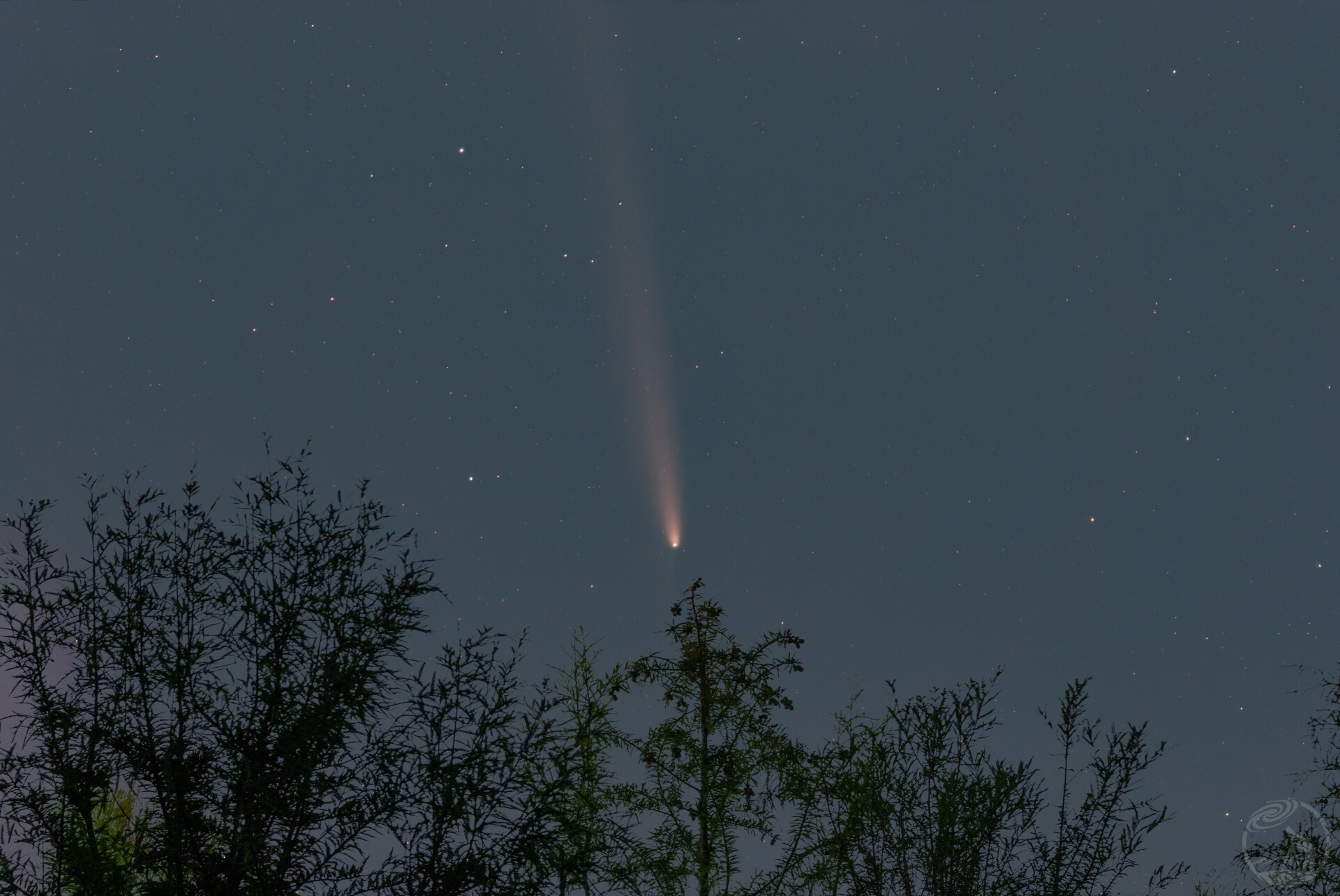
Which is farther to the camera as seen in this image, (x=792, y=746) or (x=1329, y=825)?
A: (x=792, y=746)

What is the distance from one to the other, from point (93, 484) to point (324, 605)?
2.90 m

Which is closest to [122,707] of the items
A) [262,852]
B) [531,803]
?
[262,852]

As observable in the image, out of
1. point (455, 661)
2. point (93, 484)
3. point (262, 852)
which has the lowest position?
point (262, 852)

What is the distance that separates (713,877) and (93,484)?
39.0ft

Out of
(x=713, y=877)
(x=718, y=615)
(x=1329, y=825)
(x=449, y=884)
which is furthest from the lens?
(x=718, y=615)

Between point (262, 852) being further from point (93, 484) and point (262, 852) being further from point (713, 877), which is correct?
point (713, 877)

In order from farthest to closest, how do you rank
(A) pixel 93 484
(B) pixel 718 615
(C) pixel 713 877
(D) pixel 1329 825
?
1. (B) pixel 718 615
2. (C) pixel 713 877
3. (D) pixel 1329 825
4. (A) pixel 93 484

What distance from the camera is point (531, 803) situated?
28.5ft

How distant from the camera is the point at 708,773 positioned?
56.9 ft

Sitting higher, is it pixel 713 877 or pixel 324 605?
pixel 324 605

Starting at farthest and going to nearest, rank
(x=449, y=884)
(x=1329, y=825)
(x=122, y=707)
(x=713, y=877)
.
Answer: (x=713, y=877), (x=1329, y=825), (x=122, y=707), (x=449, y=884)

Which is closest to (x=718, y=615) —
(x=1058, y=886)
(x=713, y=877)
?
(x=713, y=877)

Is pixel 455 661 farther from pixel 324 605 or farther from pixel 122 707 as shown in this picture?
pixel 122 707

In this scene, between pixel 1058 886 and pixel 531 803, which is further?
pixel 1058 886
